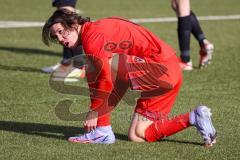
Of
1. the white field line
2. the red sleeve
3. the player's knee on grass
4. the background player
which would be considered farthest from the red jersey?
the white field line

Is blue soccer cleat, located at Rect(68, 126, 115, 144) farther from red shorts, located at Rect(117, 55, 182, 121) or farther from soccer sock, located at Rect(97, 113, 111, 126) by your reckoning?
red shorts, located at Rect(117, 55, 182, 121)

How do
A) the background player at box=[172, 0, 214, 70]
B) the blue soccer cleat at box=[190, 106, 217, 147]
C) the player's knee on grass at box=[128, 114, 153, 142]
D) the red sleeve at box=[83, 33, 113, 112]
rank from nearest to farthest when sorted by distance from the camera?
the red sleeve at box=[83, 33, 113, 112], the blue soccer cleat at box=[190, 106, 217, 147], the player's knee on grass at box=[128, 114, 153, 142], the background player at box=[172, 0, 214, 70]

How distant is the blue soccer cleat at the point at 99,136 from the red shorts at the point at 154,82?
1.18ft

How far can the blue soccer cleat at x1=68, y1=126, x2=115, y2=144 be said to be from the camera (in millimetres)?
5641

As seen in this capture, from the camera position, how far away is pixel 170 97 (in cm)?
587

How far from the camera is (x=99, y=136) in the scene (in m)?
5.64

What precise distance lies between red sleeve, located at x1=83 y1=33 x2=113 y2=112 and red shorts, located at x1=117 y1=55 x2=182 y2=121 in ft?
1.32

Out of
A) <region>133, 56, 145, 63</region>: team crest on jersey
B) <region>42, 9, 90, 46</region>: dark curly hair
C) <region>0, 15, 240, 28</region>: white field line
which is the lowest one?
<region>0, 15, 240, 28</region>: white field line

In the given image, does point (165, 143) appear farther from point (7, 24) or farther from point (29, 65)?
point (7, 24)

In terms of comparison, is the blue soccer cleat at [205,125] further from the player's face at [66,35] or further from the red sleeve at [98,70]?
the player's face at [66,35]

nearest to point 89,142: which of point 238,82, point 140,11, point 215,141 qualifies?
point 215,141

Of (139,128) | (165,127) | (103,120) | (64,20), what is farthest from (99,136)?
(64,20)

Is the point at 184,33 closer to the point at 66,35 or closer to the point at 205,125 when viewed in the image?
the point at 205,125

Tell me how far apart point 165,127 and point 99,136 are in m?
0.52
